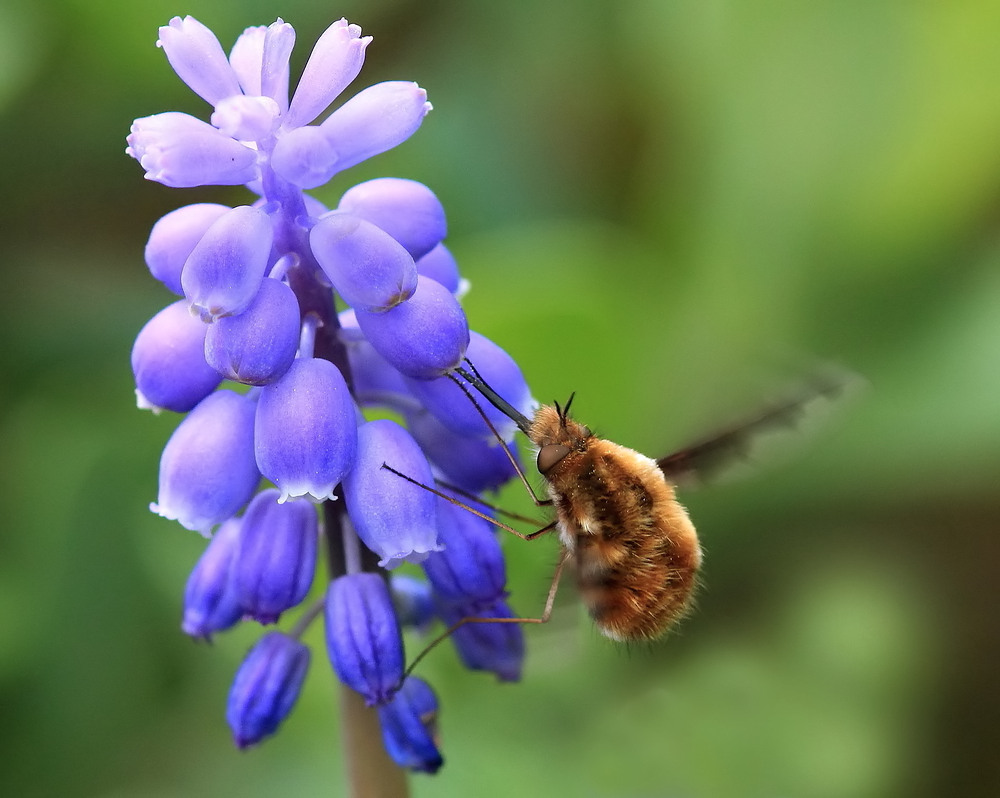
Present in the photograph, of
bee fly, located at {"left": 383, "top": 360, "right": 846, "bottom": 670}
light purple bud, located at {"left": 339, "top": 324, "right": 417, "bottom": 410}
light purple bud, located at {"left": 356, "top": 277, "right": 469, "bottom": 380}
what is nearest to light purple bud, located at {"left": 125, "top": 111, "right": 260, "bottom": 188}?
light purple bud, located at {"left": 356, "top": 277, "right": 469, "bottom": 380}

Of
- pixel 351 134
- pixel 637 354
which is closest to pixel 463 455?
pixel 351 134

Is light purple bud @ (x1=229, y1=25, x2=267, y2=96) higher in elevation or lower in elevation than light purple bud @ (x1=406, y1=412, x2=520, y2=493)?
higher

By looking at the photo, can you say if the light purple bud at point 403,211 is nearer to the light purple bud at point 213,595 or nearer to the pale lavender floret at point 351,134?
the pale lavender floret at point 351,134

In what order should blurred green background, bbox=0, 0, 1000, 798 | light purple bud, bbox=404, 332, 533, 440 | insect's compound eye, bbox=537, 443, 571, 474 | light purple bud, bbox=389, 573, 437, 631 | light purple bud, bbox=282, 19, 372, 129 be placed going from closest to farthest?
light purple bud, bbox=282, 19, 372, 129
light purple bud, bbox=404, 332, 533, 440
insect's compound eye, bbox=537, 443, 571, 474
light purple bud, bbox=389, 573, 437, 631
blurred green background, bbox=0, 0, 1000, 798

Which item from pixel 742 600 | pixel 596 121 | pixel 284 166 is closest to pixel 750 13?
pixel 596 121

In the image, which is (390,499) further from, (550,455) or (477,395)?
(550,455)

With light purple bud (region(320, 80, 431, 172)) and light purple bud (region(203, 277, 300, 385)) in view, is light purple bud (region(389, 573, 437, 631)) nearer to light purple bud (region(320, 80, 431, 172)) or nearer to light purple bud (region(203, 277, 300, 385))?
light purple bud (region(203, 277, 300, 385))
